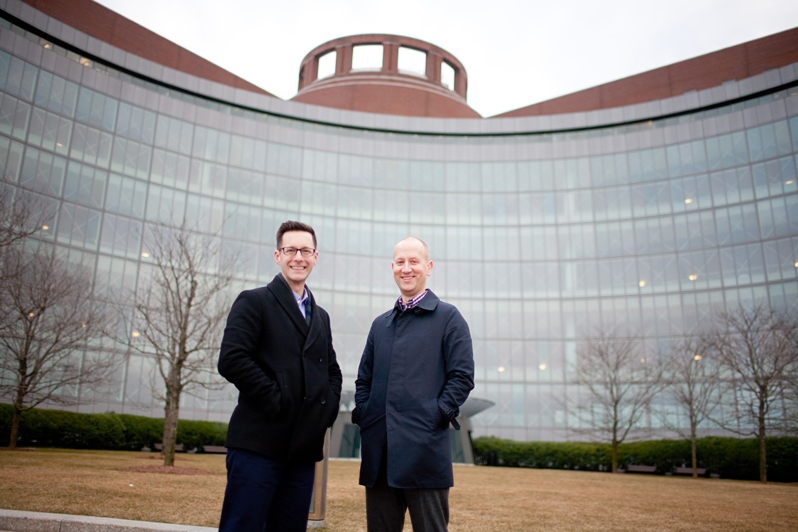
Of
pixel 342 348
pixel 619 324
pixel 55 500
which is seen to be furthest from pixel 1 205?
pixel 619 324

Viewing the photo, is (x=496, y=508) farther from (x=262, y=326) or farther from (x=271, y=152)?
(x=271, y=152)

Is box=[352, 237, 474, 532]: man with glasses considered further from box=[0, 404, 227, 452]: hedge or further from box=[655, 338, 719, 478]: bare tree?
box=[655, 338, 719, 478]: bare tree

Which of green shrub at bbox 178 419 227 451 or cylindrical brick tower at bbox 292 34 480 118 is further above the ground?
cylindrical brick tower at bbox 292 34 480 118

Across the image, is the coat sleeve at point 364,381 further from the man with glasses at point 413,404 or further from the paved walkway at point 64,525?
the paved walkway at point 64,525

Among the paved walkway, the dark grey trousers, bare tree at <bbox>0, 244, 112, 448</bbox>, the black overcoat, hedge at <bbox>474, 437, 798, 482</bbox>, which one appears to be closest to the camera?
the black overcoat

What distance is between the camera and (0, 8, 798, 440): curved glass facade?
31.4m

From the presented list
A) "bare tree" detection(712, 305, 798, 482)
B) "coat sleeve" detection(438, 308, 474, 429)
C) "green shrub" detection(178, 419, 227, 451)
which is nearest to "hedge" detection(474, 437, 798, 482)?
"bare tree" detection(712, 305, 798, 482)

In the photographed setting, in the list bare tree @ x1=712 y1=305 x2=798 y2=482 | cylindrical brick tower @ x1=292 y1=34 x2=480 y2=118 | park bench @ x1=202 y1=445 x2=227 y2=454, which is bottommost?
park bench @ x1=202 y1=445 x2=227 y2=454

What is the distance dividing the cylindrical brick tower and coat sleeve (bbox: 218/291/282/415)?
143 ft

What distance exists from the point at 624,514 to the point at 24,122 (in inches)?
1302

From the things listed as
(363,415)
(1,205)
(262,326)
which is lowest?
(363,415)

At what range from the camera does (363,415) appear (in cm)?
360

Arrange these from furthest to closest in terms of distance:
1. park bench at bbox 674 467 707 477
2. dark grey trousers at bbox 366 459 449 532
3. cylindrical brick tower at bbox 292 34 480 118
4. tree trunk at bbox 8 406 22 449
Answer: cylindrical brick tower at bbox 292 34 480 118 → park bench at bbox 674 467 707 477 → tree trunk at bbox 8 406 22 449 → dark grey trousers at bbox 366 459 449 532

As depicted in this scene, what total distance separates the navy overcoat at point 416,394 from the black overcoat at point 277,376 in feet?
0.97
